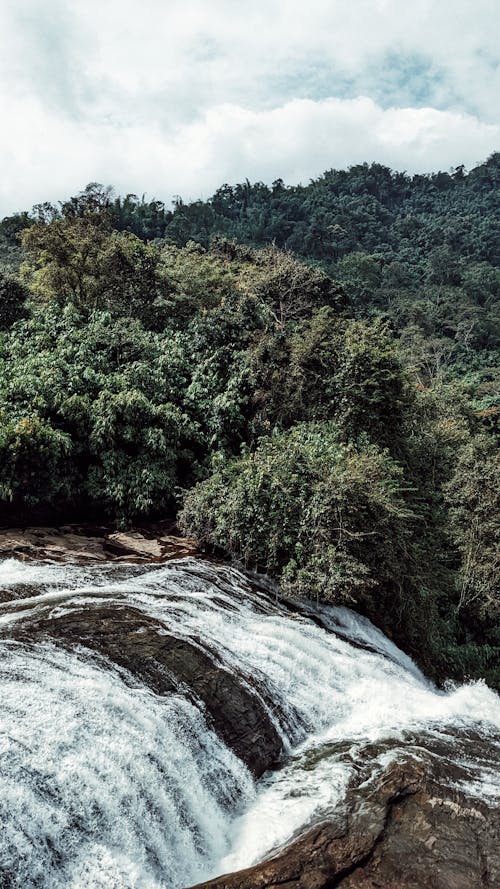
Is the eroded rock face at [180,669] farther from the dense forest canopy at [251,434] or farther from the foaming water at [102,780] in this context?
the dense forest canopy at [251,434]

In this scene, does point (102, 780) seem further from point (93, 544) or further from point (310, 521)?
point (93, 544)

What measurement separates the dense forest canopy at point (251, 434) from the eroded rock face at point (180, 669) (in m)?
2.94

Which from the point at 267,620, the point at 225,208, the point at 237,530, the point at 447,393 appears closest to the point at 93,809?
the point at 267,620

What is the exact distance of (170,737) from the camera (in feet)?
14.2

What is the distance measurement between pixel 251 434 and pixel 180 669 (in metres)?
7.33

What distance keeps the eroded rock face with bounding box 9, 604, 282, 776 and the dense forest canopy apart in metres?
2.94

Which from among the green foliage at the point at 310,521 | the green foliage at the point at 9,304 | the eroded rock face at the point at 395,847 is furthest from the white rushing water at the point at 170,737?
the green foliage at the point at 9,304

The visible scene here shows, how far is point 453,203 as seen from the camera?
8650cm

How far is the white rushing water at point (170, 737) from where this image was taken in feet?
11.1

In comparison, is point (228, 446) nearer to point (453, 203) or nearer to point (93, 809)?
point (93, 809)

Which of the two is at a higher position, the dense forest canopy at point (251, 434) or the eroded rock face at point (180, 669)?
the dense forest canopy at point (251, 434)

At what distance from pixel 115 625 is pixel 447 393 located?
691 inches

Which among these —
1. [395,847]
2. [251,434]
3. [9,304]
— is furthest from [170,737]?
[9,304]

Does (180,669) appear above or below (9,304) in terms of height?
below
